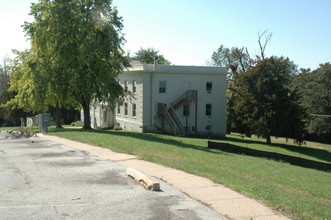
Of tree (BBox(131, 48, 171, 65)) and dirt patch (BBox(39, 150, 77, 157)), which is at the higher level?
tree (BBox(131, 48, 171, 65))

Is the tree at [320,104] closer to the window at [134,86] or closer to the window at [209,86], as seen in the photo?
the window at [209,86]

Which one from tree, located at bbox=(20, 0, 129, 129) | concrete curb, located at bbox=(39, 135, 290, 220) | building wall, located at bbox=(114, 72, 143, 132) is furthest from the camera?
building wall, located at bbox=(114, 72, 143, 132)

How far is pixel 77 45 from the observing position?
31.2 metres

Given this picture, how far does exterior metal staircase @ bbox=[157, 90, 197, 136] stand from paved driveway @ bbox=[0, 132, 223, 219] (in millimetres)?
25277

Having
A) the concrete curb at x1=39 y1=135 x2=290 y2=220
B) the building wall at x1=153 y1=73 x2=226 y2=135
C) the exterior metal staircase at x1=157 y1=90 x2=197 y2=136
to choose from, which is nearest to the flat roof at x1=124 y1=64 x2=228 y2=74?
the building wall at x1=153 y1=73 x2=226 y2=135

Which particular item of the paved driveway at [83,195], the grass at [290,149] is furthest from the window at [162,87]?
the paved driveway at [83,195]

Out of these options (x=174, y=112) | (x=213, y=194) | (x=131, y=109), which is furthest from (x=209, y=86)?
(x=213, y=194)

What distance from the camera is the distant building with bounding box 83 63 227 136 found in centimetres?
3869

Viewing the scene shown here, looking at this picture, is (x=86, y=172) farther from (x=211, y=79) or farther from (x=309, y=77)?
(x=309, y=77)

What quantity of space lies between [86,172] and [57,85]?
837 inches

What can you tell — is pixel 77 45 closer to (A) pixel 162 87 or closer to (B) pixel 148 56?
(A) pixel 162 87

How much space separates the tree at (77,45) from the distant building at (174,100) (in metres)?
6.51

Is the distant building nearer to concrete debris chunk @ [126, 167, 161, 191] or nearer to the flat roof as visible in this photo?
the flat roof

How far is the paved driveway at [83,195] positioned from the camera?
665 centimetres
